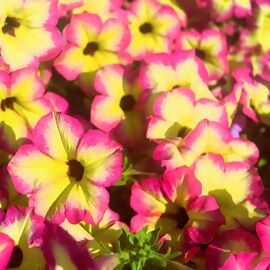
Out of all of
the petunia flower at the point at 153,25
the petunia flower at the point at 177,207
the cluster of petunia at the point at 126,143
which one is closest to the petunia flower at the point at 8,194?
the cluster of petunia at the point at 126,143

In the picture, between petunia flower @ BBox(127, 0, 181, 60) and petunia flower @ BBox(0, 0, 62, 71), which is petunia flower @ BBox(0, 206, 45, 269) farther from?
petunia flower @ BBox(127, 0, 181, 60)

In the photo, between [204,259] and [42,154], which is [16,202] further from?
[204,259]

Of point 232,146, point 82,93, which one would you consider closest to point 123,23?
point 82,93

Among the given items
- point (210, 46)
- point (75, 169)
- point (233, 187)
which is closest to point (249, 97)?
point (210, 46)

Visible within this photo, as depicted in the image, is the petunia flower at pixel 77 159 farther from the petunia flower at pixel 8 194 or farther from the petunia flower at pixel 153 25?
the petunia flower at pixel 153 25

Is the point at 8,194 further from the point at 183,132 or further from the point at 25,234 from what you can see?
the point at 183,132

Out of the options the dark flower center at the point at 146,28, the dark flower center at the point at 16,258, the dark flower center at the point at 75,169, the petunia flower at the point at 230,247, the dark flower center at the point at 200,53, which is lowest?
the dark flower center at the point at 16,258
